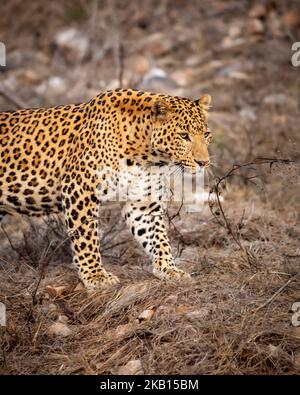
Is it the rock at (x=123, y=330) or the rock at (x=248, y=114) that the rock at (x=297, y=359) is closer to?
the rock at (x=123, y=330)

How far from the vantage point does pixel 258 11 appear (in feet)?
53.8

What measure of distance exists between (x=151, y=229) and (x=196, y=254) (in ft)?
2.22

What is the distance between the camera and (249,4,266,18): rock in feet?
53.6

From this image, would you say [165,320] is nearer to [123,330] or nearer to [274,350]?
[123,330]

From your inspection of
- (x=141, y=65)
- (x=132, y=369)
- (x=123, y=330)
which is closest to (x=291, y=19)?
(x=141, y=65)

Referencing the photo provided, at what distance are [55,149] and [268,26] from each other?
9867 millimetres

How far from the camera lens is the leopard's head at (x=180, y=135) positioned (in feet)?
22.3

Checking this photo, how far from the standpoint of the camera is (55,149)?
7402mm

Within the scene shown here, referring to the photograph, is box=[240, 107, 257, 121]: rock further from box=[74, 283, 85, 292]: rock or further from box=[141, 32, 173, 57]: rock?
box=[74, 283, 85, 292]: rock

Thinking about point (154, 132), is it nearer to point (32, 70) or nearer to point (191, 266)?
point (191, 266)

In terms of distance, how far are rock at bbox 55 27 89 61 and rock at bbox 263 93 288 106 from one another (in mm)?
4600

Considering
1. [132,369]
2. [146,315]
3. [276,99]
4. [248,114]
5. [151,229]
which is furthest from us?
[276,99]

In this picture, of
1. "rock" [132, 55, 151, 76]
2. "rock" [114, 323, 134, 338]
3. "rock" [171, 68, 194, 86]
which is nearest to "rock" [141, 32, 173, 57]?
"rock" [132, 55, 151, 76]

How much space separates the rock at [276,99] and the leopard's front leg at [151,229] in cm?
651
